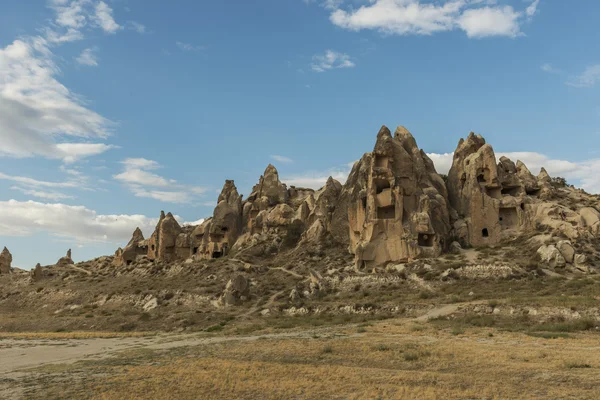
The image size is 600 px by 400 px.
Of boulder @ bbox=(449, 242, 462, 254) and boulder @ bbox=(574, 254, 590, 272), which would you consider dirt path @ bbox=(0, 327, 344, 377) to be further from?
boulder @ bbox=(574, 254, 590, 272)

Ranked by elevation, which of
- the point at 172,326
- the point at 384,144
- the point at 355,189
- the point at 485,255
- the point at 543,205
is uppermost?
the point at 384,144

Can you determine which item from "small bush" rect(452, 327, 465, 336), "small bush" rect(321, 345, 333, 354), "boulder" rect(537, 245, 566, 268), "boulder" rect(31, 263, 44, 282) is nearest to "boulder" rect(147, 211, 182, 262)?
"boulder" rect(31, 263, 44, 282)

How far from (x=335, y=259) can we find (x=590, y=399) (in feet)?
129

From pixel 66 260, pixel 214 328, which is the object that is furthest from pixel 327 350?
pixel 66 260

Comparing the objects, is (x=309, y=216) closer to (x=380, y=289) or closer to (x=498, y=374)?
(x=380, y=289)

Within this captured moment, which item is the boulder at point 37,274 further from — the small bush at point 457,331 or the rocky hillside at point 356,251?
the small bush at point 457,331

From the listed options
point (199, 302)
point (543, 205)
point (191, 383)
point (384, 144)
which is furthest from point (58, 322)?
point (543, 205)

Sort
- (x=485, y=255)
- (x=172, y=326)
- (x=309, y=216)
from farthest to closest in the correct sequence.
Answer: (x=309, y=216), (x=485, y=255), (x=172, y=326)

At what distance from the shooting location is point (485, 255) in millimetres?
42406

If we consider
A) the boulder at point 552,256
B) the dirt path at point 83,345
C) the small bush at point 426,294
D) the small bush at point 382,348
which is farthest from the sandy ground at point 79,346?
the boulder at point 552,256

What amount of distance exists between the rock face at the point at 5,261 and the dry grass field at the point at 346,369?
2728 inches

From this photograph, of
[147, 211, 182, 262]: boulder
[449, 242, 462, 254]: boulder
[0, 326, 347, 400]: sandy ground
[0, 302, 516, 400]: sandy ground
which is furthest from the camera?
[147, 211, 182, 262]: boulder

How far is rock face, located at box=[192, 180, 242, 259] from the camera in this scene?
6312 centimetres

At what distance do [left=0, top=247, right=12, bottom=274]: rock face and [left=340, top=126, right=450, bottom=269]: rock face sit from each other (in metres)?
63.6
